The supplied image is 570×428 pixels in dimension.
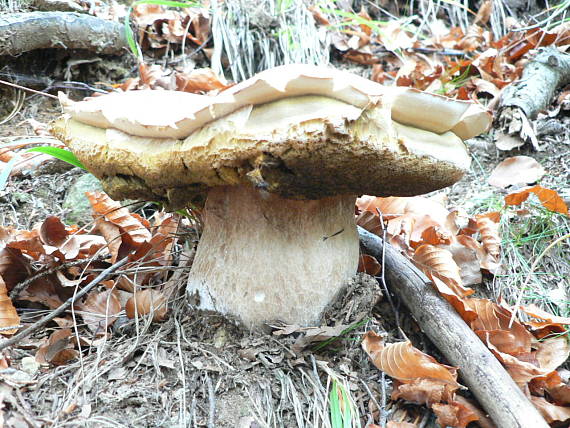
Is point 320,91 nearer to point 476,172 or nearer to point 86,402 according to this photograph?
point 86,402

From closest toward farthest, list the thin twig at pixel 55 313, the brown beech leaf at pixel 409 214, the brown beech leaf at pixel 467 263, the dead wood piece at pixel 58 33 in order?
the thin twig at pixel 55 313 < the brown beech leaf at pixel 467 263 < the brown beech leaf at pixel 409 214 < the dead wood piece at pixel 58 33

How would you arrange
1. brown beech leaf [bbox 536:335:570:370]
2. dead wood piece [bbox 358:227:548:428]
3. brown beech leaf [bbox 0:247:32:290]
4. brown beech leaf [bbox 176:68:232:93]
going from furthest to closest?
brown beech leaf [bbox 176:68:232:93] < brown beech leaf [bbox 0:247:32:290] < brown beech leaf [bbox 536:335:570:370] < dead wood piece [bbox 358:227:548:428]

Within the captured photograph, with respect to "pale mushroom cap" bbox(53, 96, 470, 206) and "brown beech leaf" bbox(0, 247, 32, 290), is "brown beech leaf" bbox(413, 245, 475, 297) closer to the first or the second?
"pale mushroom cap" bbox(53, 96, 470, 206)

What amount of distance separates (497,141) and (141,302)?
222 cm

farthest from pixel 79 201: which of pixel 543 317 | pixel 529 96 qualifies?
pixel 529 96

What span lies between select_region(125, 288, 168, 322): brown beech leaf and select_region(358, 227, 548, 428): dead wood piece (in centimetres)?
81

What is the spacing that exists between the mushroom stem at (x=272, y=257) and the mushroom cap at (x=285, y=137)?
13cm

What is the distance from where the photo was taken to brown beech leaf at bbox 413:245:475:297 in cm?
162

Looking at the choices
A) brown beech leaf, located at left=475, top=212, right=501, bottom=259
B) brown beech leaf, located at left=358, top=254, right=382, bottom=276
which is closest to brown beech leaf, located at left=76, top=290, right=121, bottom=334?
brown beech leaf, located at left=358, top=254, right=382, bottom=276

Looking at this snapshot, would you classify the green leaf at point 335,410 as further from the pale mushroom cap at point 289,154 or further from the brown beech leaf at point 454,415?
the pale mushroom cap at point 289,154

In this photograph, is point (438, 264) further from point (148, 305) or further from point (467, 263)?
point (148, 305)

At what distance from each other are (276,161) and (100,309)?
942mm

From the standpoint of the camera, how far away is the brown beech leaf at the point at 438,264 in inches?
64.0

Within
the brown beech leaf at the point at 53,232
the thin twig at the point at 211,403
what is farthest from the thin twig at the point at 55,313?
the thin twig at the point at 211,403
